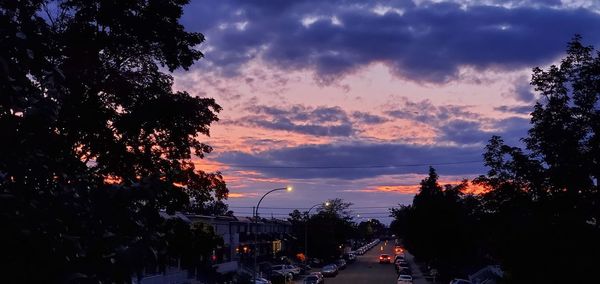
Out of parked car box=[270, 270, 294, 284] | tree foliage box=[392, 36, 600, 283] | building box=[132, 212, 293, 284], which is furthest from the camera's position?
parked car box=[270, 270, 294, 284]

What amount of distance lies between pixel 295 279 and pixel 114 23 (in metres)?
50.2

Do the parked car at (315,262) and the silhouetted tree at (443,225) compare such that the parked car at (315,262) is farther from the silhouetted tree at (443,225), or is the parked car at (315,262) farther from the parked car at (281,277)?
the silhouetted tree at (443,225)

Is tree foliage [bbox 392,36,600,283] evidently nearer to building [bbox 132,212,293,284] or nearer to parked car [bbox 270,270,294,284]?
building [bbox 132,212,293,284]

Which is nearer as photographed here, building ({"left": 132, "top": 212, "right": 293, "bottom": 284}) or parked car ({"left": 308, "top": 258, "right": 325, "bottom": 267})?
building ({"left": 132, "top": 212, "right": 293, "bottom": 284})

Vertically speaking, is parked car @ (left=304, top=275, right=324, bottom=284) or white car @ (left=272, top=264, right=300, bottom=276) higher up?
white car @ (left=272, top=264, right=300, bottom=276)

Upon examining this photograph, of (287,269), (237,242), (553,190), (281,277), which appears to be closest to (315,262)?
(237,242)

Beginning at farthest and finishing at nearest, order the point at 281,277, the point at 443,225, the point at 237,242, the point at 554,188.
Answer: the point at 237,242, the point at 281,277, the point at 443,225, the point at 554,188

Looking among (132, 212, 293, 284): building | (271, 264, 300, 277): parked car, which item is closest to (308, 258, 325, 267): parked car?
(132, 212, 293, 284): building

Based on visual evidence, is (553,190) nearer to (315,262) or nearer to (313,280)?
(313,280)

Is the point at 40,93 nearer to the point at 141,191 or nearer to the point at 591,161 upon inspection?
the point at 141,191

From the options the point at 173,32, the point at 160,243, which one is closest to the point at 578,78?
the point at 173,32

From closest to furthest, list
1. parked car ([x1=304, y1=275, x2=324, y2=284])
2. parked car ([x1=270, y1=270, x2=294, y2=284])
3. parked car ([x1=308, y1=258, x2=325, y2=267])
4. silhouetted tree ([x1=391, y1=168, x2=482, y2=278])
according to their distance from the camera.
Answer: parked car ([x1=304, y1=275, x2=324, y2=284]) → silhouetted tree ([x1=391, y1=168, x2=482, y2=278]) → parked car ([x1=270, y1=270, x2=294, y2=284]) → parked car ([x1=308, y1=258, x2=325, y2=267])

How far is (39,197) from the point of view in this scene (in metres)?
5.96

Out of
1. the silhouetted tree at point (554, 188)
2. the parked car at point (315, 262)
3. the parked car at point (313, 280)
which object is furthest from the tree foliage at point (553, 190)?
the parked car at point (315, 262)
